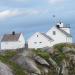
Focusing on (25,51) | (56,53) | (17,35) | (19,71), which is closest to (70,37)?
(17,35)

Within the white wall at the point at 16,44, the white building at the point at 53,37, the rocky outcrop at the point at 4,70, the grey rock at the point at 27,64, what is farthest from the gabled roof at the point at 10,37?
the rocky outcrop at the point at 4,70

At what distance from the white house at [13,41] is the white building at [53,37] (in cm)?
244

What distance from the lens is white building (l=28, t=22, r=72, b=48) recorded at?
95438mm

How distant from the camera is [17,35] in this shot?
100 metres

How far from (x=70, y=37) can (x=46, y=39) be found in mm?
5206

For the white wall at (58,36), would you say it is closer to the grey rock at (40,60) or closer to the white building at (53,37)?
the white building at (53,37)

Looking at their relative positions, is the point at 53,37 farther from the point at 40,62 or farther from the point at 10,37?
the point at 40,62

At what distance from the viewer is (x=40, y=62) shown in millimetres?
44500

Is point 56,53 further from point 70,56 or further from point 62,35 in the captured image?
point 62,35

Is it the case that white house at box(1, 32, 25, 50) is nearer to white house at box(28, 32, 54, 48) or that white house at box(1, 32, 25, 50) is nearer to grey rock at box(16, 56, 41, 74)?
white house at box(28, 32, 54, 48)

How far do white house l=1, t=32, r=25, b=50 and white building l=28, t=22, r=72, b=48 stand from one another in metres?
2.44

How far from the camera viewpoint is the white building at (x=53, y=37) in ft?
313

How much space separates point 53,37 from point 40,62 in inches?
2115

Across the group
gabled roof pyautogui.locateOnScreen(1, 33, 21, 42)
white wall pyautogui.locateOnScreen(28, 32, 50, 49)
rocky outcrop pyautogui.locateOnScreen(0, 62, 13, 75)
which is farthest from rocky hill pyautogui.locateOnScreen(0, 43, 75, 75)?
gabled roof pyautogui.locateOnScreen(1, 33, 21, 42)
